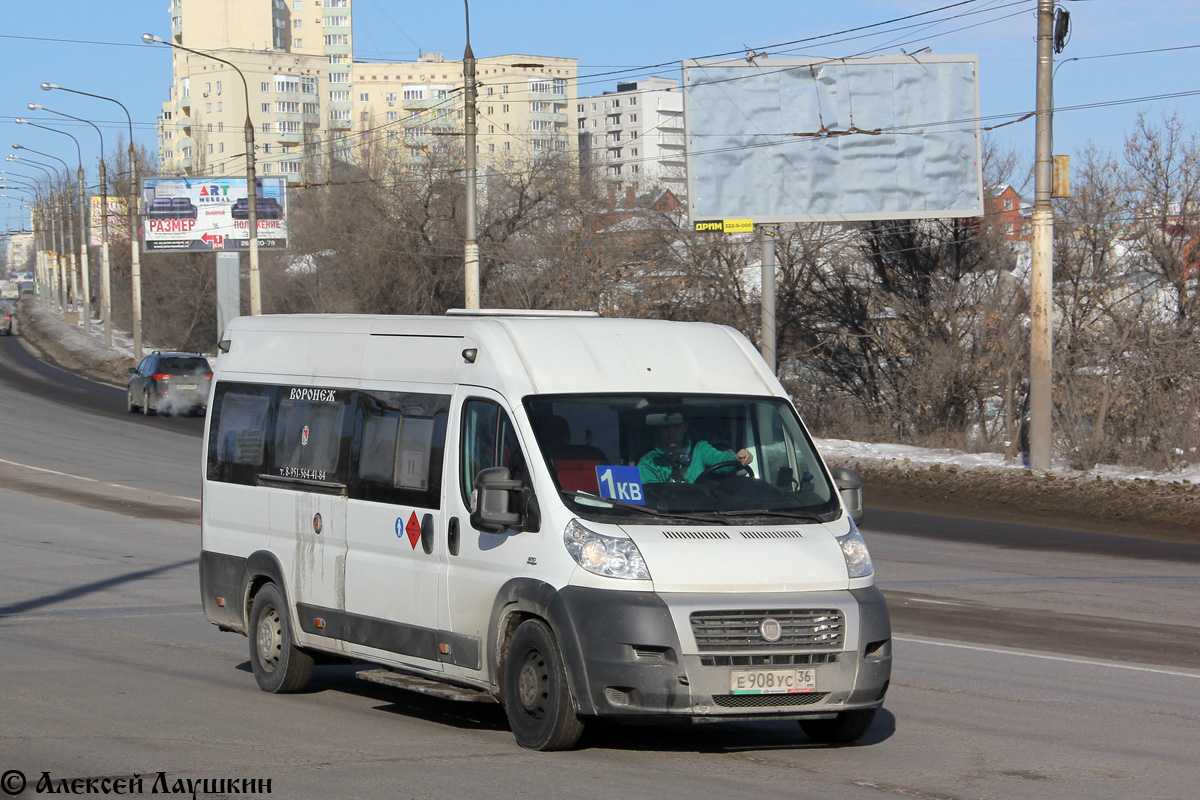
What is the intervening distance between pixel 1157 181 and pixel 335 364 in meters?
24.1

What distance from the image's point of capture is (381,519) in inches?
314

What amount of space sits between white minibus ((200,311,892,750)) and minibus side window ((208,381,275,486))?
12cm

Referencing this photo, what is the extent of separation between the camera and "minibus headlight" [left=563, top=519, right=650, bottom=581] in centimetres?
662


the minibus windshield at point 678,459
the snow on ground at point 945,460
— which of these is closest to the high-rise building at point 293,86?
the snow on ground at point 945,460

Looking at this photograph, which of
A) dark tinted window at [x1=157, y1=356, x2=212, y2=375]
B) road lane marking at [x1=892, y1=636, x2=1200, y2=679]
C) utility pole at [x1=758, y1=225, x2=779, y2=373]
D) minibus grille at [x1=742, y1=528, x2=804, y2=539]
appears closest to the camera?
minibus grille at [x1=742, y1=528, x2=804, y2=539]

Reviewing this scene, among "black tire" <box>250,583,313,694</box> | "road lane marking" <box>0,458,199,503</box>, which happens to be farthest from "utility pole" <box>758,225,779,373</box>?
"black tire" <box>250,583,313,694</box>

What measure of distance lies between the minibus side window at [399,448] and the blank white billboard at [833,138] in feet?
79.6

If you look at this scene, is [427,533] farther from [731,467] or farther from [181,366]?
[181,366]

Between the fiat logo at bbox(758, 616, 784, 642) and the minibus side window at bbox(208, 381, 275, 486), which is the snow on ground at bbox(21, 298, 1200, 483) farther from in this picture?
the fiat logo at bbox(758, 616, 784, 642)

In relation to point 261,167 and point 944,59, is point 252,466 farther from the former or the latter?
point 261,167

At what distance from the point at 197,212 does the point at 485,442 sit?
170ft

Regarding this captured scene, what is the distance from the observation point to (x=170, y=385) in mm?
35250

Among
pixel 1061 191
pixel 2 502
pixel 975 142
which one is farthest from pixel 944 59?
pixel 2 502

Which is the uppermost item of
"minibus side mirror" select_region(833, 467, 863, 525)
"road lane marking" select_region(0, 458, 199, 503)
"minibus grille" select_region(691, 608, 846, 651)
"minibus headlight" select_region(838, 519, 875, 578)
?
"minibus side mirror" select_region(833, 467, 863, 525)
